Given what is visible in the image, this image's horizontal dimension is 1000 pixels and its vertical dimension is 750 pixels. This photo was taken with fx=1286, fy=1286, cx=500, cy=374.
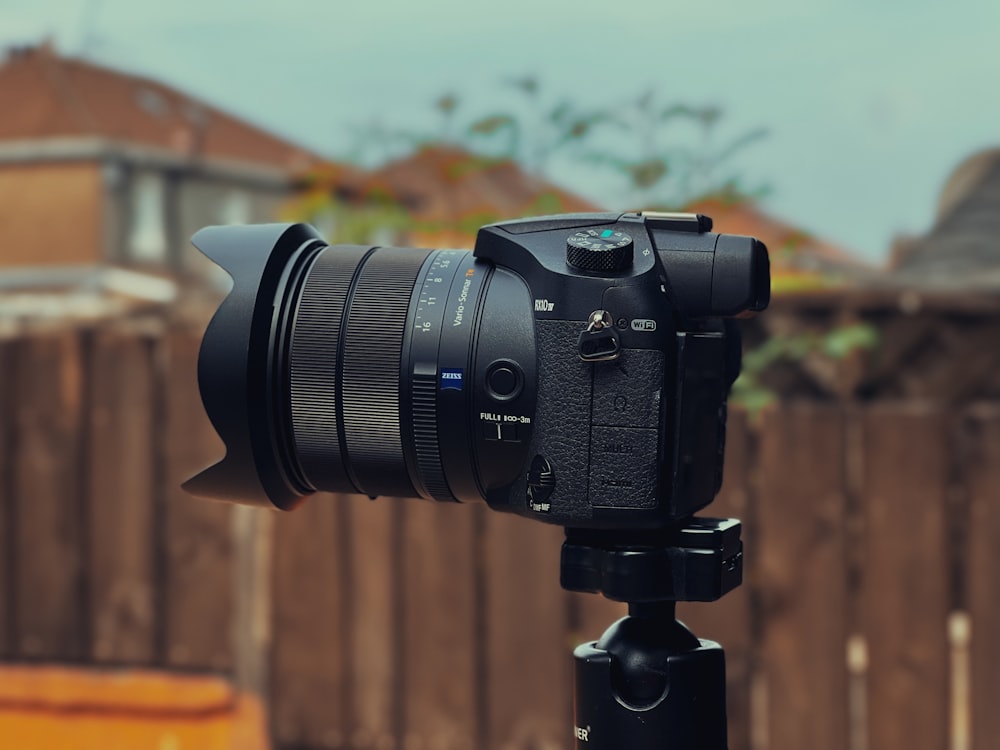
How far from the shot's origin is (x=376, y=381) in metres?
1.74

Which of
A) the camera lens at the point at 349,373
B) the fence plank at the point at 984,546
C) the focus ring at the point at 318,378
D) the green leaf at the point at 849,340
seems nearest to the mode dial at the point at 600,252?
the camera lens at the point at 349,373

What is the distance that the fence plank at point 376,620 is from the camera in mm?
3760

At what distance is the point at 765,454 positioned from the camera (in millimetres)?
3479

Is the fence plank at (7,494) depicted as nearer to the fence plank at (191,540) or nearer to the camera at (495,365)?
the fence plank at (191,540)

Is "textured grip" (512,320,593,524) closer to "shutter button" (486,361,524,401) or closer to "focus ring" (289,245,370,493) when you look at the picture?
"shutter button" (486,361,524,401)

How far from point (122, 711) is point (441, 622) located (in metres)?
1.19

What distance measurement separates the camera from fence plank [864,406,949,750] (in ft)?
11.2

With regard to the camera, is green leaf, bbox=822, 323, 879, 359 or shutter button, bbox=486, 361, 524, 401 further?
green leaf, bbox=822, 323, 879, 359

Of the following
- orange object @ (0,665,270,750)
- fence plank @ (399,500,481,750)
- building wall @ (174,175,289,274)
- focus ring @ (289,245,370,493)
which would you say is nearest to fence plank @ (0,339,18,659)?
orange object @ (0,665,270,750)

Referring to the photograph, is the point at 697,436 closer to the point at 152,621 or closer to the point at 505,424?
the point at 505,424

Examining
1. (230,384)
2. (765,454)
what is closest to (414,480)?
(230,384)

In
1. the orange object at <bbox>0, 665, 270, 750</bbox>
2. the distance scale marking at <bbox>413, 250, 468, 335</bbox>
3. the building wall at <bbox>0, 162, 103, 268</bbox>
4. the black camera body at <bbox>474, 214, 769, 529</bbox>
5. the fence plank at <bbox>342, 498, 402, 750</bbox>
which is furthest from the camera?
the building wall at <bbox>0, 162, 103, 268</bbox>

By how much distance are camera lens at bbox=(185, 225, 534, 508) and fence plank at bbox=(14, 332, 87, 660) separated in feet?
8.42

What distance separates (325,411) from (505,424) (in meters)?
0.25
